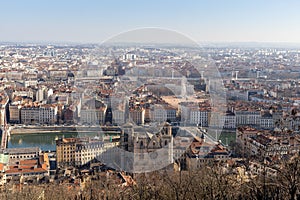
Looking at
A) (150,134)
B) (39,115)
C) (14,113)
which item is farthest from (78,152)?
(14,113)

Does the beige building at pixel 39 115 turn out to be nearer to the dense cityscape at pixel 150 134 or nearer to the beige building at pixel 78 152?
the dense cityscape at pixel 150 134

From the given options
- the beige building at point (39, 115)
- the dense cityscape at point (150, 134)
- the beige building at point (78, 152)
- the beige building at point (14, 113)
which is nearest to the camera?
the dense cityscape at point (150, 134)

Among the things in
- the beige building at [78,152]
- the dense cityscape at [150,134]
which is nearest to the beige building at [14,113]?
the dense cityscape at [150,134]

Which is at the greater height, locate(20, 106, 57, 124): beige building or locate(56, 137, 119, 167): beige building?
locate(56, 137, 119, 167): beige building

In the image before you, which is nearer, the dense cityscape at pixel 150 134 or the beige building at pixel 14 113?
the dense cityscape at pixel 150 134

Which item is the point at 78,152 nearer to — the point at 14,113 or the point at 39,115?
the point at 39,115

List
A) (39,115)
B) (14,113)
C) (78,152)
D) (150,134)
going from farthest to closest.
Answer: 1. (14,113)
2. (39,115)
3. (78,152)
4. (150,134)

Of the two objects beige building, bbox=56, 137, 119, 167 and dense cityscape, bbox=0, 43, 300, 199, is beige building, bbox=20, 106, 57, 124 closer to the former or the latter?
dense cityscape, bbox=0, 43, 300, 199

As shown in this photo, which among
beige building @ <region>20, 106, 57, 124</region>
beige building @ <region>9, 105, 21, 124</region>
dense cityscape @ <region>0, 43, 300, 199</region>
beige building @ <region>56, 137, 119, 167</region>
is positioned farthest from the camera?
beige building @ <region>9, 105, 21, 124</region>

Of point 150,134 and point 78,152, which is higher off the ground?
point 150,134

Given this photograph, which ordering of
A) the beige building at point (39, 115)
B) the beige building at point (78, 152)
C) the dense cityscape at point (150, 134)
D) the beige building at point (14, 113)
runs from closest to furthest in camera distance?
1. the dense cityscape at point (150, 134)
2. the beige building at point (78, 152)
3. the beige building at point (39, 115)
4. the beige building at point (14, 113)

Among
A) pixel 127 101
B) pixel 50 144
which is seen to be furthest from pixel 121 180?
pixel 50 144

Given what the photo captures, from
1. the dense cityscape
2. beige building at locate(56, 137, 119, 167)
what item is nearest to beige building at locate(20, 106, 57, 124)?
the dense cityscape
